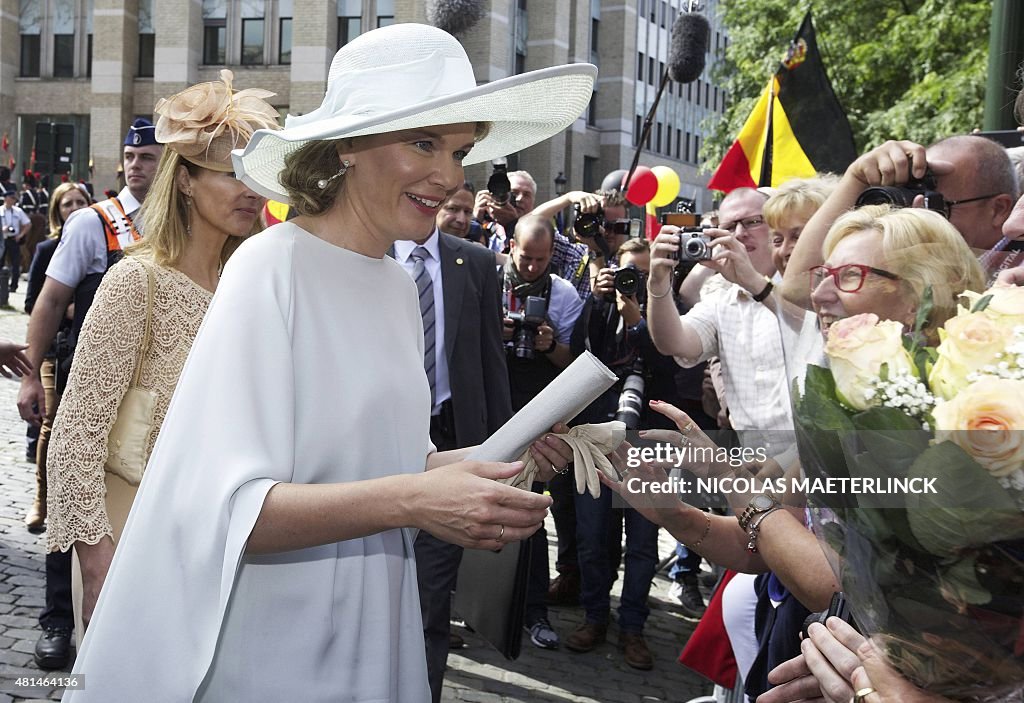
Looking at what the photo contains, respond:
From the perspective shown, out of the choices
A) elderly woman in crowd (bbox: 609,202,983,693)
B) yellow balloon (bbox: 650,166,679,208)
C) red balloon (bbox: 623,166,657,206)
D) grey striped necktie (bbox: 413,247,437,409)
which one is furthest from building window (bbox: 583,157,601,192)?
elderly woman in crowd (bbox: 609,202,983,693)

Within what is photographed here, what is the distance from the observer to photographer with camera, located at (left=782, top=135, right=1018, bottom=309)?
2.97 m

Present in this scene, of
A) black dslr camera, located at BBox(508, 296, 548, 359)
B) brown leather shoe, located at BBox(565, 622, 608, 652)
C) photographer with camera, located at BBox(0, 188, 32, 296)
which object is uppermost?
black dslr camera, located at BBox(508, 296, 548, 359)

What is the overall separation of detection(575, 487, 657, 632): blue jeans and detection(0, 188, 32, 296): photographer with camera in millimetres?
15318

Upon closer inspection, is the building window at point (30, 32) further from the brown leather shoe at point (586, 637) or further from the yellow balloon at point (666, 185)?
the brown leather shoe at point (586, 637)

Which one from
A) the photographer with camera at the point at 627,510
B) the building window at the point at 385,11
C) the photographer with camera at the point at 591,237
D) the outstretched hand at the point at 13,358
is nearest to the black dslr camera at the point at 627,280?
the photographer with camera at the point at 627,510

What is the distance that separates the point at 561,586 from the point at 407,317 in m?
4.03

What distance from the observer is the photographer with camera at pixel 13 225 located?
1845 centimetres

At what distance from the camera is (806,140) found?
21.9 ft

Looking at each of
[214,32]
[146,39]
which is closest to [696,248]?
[214,32]

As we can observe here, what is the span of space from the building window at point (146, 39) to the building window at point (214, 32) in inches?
67.2

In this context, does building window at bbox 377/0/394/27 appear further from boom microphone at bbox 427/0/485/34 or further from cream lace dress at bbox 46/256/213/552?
cream lace dress at bbox 46/256/213/552

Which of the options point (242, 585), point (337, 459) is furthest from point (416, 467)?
point (242, 585)

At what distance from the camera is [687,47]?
26.2 ft

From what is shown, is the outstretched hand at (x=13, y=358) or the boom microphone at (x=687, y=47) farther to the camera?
the boom microphone at (x=687, y=47)
